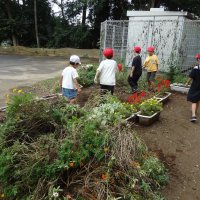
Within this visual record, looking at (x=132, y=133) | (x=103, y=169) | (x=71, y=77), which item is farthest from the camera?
(x=71, y=77)

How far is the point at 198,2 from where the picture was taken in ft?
65.1

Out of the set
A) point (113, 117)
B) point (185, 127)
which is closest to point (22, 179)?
point (113, 117)

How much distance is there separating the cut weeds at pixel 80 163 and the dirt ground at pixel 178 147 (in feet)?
0.99

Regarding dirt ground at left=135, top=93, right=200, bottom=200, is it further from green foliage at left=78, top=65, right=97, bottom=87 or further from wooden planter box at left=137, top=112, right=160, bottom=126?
green foliage at left=78, top=65, right=97, bottom=87

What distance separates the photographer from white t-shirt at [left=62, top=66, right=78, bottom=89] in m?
5.27

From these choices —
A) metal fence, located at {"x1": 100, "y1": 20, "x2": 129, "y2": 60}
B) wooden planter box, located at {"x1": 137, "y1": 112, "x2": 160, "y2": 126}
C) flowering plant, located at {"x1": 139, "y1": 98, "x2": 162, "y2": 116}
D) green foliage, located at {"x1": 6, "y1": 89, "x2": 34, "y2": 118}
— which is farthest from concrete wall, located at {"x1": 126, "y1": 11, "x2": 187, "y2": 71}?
green foliage, located at {"x1": 6, "y1": 89, "x2": 34, "y2": 118}

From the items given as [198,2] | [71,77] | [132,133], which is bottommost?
[132,133]

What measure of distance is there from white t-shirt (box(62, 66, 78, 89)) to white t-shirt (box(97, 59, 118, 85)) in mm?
675

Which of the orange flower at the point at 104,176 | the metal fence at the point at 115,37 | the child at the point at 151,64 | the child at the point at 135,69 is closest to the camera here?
the orange flower at the point at 104,176

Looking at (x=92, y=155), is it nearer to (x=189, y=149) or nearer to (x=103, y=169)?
(x=103, y=169)

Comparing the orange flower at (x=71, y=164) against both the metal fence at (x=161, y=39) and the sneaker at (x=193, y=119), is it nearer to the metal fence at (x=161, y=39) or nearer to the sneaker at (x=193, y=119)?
the sneaker at (x=193, y=119)

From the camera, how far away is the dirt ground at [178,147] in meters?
3.46

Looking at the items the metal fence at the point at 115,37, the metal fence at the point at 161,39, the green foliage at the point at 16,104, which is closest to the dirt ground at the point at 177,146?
the green foliage at the point at 16,104

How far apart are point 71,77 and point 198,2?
60.1 ft
